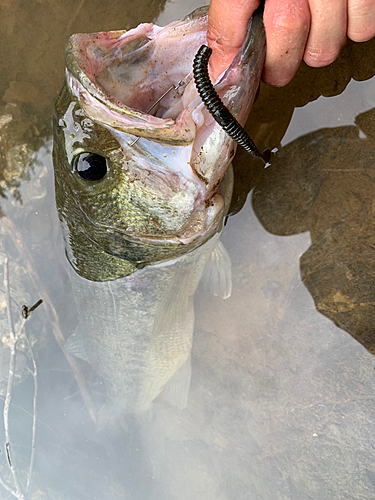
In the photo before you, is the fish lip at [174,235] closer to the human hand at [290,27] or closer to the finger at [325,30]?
the human hand at [290,27]

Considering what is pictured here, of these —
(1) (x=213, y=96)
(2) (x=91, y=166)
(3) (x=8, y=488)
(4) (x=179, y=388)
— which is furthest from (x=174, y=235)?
(3) (x=8, y=488)

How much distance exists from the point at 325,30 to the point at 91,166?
1.09 meters

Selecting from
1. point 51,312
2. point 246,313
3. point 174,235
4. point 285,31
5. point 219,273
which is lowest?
point 246,313

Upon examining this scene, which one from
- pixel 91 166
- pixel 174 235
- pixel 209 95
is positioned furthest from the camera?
pixel 174 235

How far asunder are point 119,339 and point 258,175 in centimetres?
146

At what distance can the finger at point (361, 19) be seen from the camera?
1313 millimetres

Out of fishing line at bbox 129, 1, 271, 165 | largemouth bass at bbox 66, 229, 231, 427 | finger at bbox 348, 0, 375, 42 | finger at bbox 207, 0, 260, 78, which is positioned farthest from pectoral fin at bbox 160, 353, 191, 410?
finger at bbox 348, 0, 375, 42

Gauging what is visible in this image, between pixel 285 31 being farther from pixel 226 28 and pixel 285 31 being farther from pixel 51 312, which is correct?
pixel 51 312

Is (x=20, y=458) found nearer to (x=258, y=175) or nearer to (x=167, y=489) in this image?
(x=167, y=489)

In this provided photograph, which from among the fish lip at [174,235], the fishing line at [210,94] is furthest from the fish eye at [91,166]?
the fishing line at [210,94]

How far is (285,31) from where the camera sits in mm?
1338

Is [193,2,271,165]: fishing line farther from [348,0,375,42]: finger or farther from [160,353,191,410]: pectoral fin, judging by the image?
[160,353,191,410]: pectoral fin

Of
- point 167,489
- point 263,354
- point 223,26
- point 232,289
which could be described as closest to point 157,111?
point 223,26

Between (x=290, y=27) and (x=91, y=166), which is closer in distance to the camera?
(x=290, y=27)
